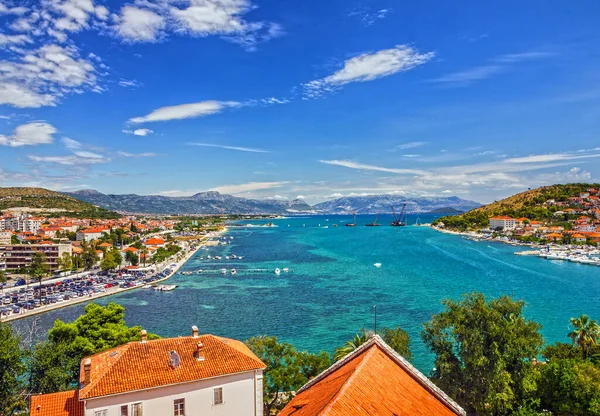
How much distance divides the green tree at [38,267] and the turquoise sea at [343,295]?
15.2 metres

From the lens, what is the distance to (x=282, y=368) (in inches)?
871

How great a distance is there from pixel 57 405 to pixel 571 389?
21340 mm

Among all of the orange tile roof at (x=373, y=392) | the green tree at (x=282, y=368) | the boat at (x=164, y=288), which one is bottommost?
the boat at (x=164, y=288)

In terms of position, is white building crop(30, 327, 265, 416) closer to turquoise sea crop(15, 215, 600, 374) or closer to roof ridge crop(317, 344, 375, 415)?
roof ridge crop(317, 344, 375, 415)

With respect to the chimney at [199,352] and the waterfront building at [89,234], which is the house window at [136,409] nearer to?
the chimney at [199,352]

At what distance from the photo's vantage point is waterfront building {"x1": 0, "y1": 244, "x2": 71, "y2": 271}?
83000 mm

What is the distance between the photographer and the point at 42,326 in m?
45.2

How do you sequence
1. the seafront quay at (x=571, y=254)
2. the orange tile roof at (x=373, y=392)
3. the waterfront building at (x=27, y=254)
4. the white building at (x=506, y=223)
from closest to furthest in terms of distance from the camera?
1. the orange tile roof at (x=373, y=392)
2. the waterfront building at (x=27, y=254)
3. the seafront quay at (x=571, y=254)
4. the white building at (x=506, y=223)

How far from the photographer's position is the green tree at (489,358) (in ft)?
60.8

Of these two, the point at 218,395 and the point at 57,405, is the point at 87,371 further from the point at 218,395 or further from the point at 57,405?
the point at 218,395

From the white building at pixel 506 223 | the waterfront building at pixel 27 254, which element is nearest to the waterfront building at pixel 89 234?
the waterfront building at pixel 27 254

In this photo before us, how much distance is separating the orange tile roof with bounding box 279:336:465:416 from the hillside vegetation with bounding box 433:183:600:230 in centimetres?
17218

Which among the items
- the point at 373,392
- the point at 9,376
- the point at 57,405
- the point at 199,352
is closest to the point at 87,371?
the point at 57,405

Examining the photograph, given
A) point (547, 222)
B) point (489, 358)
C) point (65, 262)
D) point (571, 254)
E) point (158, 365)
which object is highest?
point (158, 365)
